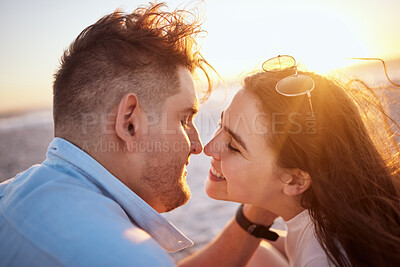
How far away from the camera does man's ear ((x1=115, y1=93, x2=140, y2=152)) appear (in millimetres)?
2072

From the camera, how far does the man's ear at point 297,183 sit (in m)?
2.44

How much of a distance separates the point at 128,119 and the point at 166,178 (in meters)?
0.58

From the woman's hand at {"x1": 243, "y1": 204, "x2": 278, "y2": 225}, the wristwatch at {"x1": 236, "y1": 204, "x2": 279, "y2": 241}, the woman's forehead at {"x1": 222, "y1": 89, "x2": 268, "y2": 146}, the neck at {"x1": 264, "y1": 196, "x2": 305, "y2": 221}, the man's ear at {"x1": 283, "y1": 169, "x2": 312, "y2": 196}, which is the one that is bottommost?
the wristwatch at {"x1": 236, "y1": 204, "x2": 279, "y2": 241}

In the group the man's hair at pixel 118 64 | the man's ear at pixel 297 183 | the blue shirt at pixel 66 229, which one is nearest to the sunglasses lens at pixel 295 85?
the man's ear at pixel 297 183

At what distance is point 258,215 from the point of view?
3068mm

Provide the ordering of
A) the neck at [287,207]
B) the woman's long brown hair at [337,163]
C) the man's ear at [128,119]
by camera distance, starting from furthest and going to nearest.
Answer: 1. the neck at [287,207]
2. the woman's long brown hair at [337,163]
3. the man's ear at [128,119]

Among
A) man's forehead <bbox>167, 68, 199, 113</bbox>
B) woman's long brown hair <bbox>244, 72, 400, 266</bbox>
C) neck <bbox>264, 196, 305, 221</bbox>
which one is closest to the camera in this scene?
woman's long brown hair <bbox>244, 72, 400, 266</bbox>

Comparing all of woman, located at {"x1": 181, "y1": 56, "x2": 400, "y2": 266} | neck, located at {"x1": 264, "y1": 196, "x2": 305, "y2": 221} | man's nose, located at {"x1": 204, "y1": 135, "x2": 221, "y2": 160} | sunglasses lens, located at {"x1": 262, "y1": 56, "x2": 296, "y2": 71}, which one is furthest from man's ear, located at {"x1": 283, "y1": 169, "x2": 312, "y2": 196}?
sunglasses lens, located at {"x1": 262, "y1": 56, "x2": 296, "y2": 71}

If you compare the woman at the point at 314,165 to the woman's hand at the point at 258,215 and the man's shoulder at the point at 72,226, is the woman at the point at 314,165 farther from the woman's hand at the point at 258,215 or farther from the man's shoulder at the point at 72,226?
the man's shoulder at the point at 72,226

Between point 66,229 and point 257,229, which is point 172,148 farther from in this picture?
point 257,229

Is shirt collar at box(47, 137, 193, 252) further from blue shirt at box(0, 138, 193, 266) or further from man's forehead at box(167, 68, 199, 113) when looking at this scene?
man's forehead at box(167, 68, 199, 113)

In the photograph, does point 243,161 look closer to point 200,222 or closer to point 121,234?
point 121,234

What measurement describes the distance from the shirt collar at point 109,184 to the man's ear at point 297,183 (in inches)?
43.3

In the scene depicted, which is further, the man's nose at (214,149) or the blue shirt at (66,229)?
the man's nose at (214,149)
